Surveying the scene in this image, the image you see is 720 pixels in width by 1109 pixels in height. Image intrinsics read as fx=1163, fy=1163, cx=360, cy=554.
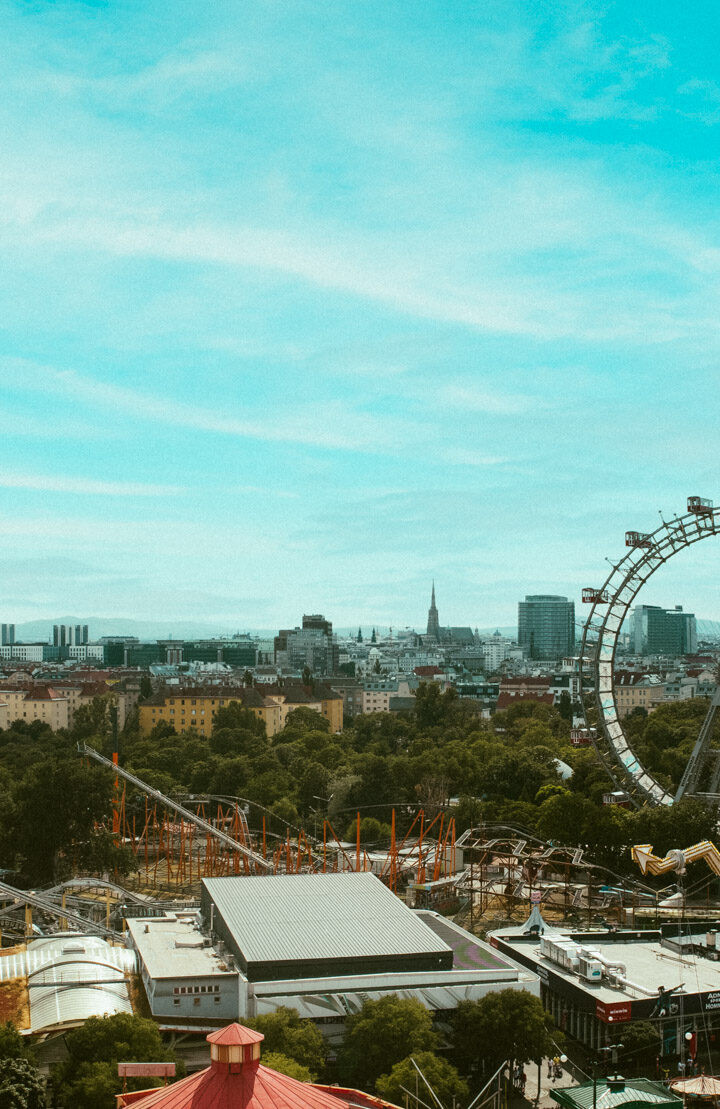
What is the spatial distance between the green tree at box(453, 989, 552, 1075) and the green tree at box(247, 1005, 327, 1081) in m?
4.45

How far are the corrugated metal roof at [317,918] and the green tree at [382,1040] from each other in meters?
4.42

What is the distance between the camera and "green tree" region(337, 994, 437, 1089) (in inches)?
1275

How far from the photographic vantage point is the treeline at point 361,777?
60812 mm

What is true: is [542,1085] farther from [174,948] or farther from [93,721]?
[93,721]

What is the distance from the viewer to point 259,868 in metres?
63.9

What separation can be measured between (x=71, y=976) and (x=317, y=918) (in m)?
8.67

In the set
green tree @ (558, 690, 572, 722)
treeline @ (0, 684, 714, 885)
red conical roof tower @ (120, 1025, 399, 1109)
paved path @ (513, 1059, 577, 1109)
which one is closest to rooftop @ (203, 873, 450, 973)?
paved path @ (513, 1059, 577, 1109)

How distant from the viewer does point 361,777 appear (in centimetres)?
7850

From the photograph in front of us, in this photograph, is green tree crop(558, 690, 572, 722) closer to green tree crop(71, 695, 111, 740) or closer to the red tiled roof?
green tree crop(71, 695, 111, 740)

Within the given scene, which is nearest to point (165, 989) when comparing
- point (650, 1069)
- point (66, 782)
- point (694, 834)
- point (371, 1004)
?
point (371, 1004)

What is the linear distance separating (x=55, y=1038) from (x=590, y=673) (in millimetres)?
41617

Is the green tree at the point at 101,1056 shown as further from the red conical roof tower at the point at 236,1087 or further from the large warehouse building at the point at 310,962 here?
the red conical roof tower at the point at 236,1087

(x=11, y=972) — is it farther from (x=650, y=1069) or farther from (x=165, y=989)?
(x=650, y=1069)

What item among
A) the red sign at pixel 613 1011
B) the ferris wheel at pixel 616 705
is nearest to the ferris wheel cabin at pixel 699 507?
the ferris wheel at pixel 616 705
